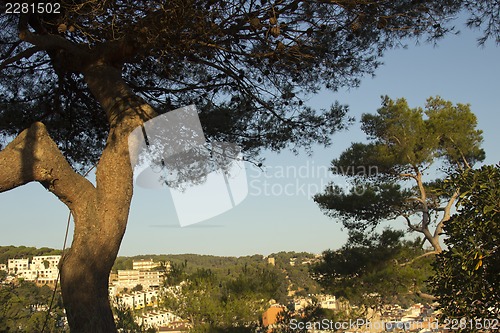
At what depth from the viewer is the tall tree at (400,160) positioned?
372 inches

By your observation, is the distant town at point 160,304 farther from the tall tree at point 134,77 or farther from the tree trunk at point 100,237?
the tree trunk at point 100,237

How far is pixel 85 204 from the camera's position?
2654 millimetres

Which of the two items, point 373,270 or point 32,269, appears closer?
point 32,269

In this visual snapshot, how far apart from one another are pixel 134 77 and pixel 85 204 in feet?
5.26

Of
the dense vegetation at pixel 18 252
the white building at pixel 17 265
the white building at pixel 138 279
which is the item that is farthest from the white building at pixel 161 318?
the white building at pixel 17 265

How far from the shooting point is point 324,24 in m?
3.35

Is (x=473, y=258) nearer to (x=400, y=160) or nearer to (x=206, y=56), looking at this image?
(x=206, y=56)

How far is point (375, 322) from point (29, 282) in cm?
510

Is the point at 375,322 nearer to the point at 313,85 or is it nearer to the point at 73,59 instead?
the point at 313,85

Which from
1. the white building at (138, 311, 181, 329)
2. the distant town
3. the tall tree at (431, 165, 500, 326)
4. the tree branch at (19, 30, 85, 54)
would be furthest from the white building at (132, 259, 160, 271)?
the tall tree at (431, 165, 500, 326)

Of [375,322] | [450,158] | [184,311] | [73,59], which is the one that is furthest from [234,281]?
[450,158]

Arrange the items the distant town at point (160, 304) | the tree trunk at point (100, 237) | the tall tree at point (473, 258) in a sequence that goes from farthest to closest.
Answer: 1. the distant town at point (160, 304)
2. the tall tree at point (473, 258)
3. the tree trunk at point (100, 237)

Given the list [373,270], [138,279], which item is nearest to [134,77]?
[138,279]

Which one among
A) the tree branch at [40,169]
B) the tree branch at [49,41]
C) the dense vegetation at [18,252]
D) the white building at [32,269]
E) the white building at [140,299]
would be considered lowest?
the white building at [140,299]
